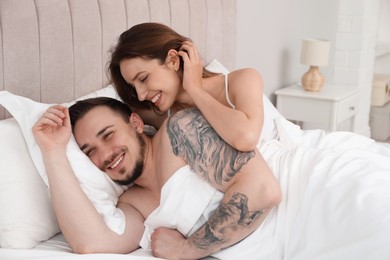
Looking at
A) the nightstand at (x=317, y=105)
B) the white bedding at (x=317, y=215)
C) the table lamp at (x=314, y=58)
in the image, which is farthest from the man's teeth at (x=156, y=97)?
the table lamp at (x=314, y=58)

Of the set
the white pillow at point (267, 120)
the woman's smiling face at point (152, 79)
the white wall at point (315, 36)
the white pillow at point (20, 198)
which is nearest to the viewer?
the white pillow at point (20, 198)

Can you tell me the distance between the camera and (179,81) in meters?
1.83

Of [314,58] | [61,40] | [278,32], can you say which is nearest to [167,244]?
[61,40]

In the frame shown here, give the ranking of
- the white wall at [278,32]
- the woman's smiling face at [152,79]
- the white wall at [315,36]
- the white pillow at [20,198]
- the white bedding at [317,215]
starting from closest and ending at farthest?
the white bedding at [317,215] < the white pillow at [20,198] < the woman's smiling face at [152,79] < the white wall at [278,32] < the white wall at [315,36]

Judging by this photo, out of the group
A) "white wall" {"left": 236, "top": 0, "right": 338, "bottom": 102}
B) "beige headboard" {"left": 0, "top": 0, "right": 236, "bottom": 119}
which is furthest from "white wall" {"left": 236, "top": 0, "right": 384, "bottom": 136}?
"beige headboard" {"left": 0, "top": 0, "right": 236, "bottom": 119}

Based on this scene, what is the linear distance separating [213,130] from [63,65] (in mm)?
586

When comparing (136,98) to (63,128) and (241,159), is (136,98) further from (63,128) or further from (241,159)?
(241,159)

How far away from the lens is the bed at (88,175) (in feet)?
4.83

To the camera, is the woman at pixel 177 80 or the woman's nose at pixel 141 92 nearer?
the woman at pixel 177 80

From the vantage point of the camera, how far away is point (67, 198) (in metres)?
1.52

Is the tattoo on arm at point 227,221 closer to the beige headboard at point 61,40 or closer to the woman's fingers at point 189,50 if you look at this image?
the woman's fingers at point 189,50

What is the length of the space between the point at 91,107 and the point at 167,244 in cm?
46

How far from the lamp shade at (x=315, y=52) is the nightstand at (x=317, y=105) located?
0.62 ft

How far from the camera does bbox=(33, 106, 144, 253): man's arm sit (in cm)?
152
